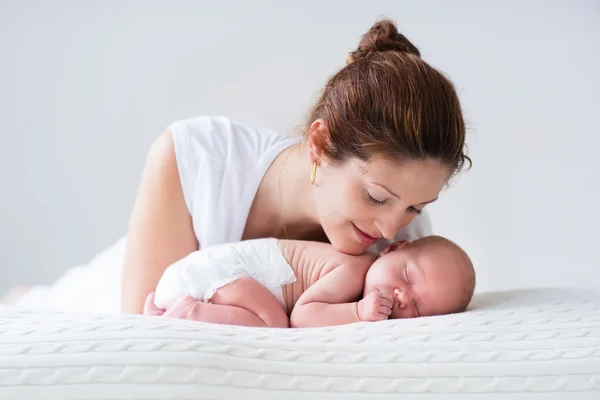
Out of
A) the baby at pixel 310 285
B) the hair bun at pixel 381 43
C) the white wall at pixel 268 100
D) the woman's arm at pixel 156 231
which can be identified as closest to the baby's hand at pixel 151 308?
the baby at pixel 310 285

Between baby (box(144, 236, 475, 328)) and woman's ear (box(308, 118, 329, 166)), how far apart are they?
25 cm

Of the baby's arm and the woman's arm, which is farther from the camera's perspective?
the woman's arm

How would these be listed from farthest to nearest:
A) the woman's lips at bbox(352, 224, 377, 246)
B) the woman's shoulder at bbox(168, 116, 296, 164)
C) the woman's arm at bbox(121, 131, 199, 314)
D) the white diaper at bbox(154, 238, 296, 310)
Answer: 1. the woman's shoulder at bbox(168, 116, 296, 164)
2. the woman's arm at bbox(121, 131, 199, 314)
3. the woman's lips at bbox(352, 224, 377, 246)
4. the white diaper at bbox(154, 238, 296, 310)

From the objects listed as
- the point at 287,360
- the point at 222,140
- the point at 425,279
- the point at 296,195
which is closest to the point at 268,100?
the point at 222,140

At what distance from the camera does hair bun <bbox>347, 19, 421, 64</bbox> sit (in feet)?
6.75

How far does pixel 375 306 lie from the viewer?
1.79 metres

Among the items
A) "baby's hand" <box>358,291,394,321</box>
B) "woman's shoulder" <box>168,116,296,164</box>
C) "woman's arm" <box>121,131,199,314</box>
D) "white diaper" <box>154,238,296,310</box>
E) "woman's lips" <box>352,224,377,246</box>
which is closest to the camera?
"baby's hand" <box>358,291,394,321</box>

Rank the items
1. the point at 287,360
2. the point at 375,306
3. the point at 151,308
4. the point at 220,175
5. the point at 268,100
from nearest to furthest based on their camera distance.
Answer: the point at 287,360
the point at 375,306
the point at 151,308
the point at 220,175
the point at 268,100

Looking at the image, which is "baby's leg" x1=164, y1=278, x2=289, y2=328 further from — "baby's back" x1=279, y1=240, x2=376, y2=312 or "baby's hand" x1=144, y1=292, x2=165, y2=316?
"baby's hand" x1=144, y1=292, x2=165, y2=316

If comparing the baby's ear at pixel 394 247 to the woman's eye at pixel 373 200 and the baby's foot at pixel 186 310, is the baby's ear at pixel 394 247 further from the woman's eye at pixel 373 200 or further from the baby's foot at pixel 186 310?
the baby's foot at pixel 186 310

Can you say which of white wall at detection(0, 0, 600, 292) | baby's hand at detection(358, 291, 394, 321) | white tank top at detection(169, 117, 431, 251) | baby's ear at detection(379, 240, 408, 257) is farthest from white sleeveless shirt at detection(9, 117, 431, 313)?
white wall at detection(0, 0, 600, 292)

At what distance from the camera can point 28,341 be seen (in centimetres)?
138

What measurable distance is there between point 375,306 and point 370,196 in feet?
0.90

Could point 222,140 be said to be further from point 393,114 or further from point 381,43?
point 393,114
